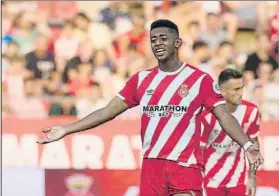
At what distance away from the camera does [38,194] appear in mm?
10234

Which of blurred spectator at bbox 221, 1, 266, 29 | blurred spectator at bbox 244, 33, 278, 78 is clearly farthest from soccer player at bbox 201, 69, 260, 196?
blurred spectator at bbox 221, 1, 266, 29

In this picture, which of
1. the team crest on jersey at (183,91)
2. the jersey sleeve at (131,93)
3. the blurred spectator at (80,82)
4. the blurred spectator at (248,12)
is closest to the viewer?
the team crest on jersey at (183,91)

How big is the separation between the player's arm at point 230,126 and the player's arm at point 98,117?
82cm

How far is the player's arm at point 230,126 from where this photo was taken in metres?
6.01

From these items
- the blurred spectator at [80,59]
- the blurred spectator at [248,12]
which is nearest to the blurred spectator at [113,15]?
the blurred spectator at [80,59]

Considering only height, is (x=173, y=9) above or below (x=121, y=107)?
above

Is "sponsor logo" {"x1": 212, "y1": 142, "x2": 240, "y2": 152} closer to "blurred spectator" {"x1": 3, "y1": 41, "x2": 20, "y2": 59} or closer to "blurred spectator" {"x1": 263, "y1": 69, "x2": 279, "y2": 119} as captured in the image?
"blurred spectator" {"x1": 263, "y1": 69, "x2": 279, "y2": 119}

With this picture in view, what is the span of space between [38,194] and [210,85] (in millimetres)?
4742

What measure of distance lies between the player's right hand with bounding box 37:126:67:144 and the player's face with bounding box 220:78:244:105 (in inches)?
100

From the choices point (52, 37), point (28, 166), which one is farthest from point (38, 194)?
point (52, 37)

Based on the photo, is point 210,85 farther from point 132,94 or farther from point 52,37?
point 52,37

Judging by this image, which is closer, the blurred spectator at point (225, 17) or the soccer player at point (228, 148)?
the soccer player at point (228, 148)

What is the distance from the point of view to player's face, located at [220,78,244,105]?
816 centimetres

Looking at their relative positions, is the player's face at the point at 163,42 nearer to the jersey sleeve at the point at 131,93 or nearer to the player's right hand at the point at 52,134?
the jersey sleeve at the point at 131,93
